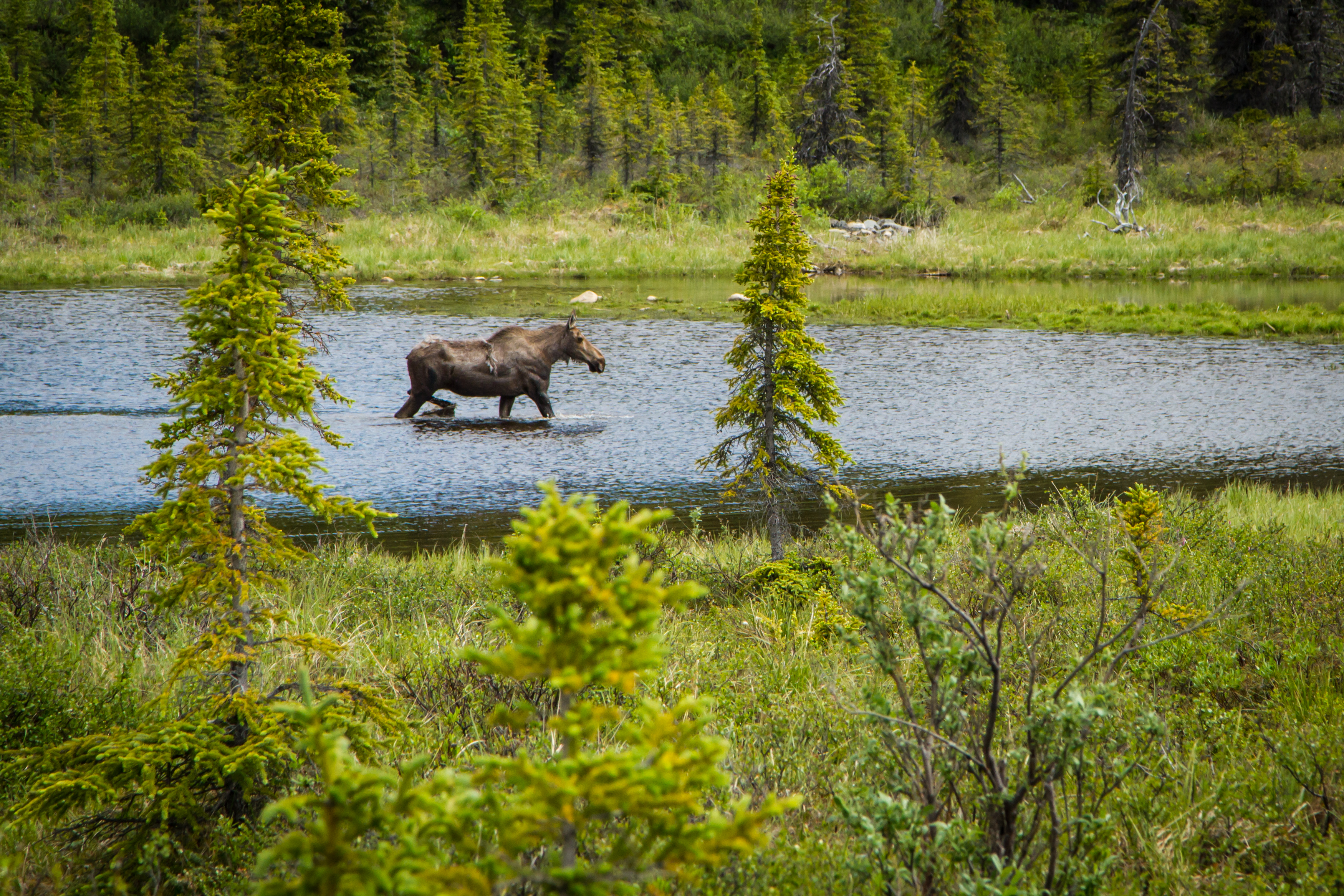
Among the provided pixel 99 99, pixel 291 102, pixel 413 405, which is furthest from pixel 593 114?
pixel 413 405

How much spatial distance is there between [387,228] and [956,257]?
2291 centimetres

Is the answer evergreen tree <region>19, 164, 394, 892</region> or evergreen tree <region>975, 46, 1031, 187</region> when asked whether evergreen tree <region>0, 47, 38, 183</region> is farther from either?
evergreen tree <region>19, 164, 394, 892</region>

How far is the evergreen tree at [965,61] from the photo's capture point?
175 ft

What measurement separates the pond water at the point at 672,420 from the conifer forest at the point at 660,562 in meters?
0.12

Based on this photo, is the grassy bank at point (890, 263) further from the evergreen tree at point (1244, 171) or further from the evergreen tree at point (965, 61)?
the evergreen tree at point (965, 61)

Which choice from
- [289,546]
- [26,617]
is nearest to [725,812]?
[289,546]

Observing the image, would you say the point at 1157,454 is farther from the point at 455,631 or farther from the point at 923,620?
the point at 923,620

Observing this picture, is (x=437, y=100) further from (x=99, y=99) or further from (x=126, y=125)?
(x=99, y=99)

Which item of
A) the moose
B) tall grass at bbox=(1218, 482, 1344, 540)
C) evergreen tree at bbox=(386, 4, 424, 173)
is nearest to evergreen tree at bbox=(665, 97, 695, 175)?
evergreen tree at bbox=(386, 4, 424, 173)

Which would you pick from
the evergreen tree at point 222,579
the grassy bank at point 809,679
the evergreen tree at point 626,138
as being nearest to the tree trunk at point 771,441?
the grassy bank at point 809,679

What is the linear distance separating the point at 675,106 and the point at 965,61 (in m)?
17.3

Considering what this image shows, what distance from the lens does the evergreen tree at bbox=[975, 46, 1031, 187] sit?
46.6 metres

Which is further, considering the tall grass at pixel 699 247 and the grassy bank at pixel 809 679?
the tall grass at pixel 699 247

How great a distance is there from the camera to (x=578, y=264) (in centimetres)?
3659
